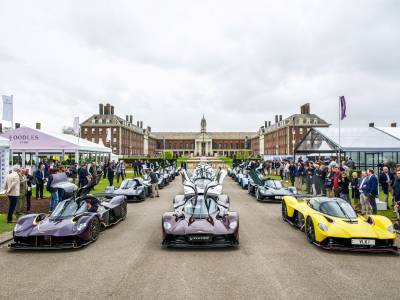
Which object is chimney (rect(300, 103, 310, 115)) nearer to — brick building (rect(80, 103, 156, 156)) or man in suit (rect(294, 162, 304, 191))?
brick building (rect(80, 103, 156, 156))

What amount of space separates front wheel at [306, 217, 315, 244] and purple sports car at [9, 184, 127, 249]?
18.6ft

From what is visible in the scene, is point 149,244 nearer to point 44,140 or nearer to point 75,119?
point 44,140

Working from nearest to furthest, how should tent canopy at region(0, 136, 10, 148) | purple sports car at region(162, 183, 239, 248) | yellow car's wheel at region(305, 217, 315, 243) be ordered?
purple sports car at region(162, 183, 239, 248) < yellow car's wheel at region(305, 217, 315, 243) < tent canopy at region(0, 136, 10, 148)

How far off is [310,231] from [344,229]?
1004 millimetres

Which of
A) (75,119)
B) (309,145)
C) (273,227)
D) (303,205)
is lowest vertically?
(273,227)

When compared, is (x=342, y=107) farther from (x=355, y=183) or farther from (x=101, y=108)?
(x=101, y=108)

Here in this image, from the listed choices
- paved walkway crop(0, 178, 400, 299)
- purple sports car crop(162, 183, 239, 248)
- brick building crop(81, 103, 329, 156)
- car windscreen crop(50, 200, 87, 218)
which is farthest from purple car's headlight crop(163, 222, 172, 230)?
brick building crop(81, 103, 329, 156)

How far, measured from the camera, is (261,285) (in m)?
5.61

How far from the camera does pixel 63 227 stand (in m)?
7.98

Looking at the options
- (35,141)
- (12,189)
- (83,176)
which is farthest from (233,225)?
(35,141)

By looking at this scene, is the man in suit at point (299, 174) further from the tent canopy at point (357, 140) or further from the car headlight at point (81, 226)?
the car headlight at point (81, 226)

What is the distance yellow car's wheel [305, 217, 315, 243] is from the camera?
27.7 ft

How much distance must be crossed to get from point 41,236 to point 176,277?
3.74 meters

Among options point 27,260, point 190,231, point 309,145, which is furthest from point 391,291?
point 309,145
